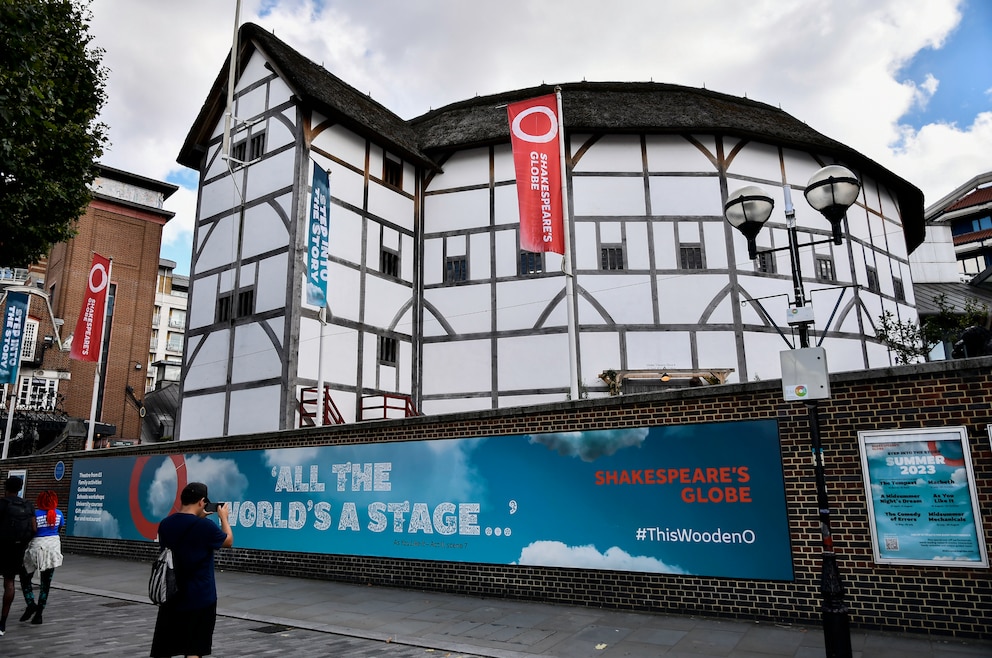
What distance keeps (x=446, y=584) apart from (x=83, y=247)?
33550 mm

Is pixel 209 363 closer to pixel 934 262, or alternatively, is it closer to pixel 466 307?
pixel 466 307

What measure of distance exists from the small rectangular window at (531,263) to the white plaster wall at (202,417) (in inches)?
377

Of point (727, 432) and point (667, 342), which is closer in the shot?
point (727, 432)

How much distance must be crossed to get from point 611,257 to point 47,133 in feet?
46.8

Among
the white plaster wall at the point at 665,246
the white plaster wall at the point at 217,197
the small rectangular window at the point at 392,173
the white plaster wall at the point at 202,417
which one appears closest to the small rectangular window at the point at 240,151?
the white plaster wall at the point at 217,197

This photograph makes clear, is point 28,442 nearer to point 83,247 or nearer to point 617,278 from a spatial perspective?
point 83,247

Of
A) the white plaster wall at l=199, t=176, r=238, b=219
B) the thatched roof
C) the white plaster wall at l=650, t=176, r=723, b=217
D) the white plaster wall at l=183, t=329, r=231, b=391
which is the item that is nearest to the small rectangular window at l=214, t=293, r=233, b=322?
the white plaster wall at l=183, t=329, r=231, b=391

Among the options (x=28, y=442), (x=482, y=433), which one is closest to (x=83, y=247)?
(x=28, y=442)

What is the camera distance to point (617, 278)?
19.4 meters

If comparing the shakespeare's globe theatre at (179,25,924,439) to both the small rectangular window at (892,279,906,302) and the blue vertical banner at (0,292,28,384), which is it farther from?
the blue vertical banner at (0,292,28,384)

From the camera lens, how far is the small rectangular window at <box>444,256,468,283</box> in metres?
20.7

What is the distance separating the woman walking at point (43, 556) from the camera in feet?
27.0

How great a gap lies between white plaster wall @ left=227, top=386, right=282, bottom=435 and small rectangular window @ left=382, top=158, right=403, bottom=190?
779cm

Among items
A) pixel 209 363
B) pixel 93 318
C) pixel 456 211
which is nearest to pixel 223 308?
pixel 209 363
